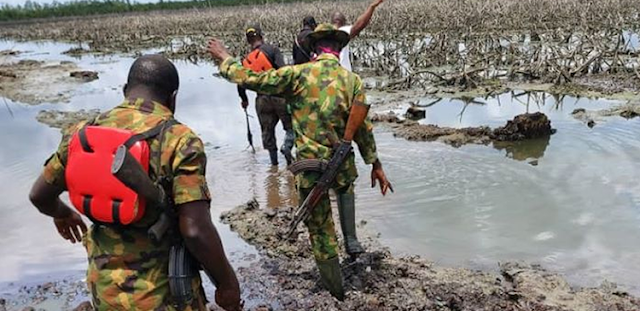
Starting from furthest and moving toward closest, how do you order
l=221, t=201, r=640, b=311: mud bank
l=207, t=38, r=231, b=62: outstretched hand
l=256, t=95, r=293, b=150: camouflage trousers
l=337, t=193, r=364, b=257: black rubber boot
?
l=256, t=95, r=293, b=150: camouflage trousers, l=337, t=193, r=364, b=257: black rubber boot, l=221, t=201, r=640, b=311: mud bank, l=207, t=38, r=231, b=62: outstretched hand

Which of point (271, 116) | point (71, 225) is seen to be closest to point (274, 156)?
point (271, 116)

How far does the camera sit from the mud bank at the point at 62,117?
438 inches

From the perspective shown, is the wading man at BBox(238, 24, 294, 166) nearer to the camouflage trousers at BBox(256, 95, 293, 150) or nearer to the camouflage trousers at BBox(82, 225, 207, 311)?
the camouflage trousers at BBox(256, 95, 293, 150)

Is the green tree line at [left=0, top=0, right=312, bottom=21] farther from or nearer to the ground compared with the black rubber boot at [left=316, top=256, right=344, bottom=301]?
farther from the ground

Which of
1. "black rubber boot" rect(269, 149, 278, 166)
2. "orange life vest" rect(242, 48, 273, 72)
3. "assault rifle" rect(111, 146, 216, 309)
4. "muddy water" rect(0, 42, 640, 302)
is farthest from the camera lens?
"black rubber boot" rect(269, 149, 278, 166)

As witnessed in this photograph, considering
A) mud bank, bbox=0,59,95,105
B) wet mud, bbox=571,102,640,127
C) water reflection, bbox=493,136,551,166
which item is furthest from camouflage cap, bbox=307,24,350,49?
mud bank, bbox=0,59,95,105

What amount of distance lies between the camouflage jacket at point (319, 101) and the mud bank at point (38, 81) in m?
11.5

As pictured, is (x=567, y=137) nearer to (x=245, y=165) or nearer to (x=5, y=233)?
(x=245, y=165)

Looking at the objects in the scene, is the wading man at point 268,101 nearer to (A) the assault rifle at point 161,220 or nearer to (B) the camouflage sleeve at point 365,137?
(B) the camouflage sleeve at point 365,137

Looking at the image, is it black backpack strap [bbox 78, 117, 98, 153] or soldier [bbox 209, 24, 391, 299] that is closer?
black backpack strap [bbox 78, 117, 98, 153]

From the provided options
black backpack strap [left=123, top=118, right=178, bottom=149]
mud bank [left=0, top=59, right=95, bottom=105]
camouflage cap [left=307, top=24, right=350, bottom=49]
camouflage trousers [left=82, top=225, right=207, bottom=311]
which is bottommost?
mud bank [left=0, top=59, right=95, bottom=105]

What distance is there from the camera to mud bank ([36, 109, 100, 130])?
11127mm

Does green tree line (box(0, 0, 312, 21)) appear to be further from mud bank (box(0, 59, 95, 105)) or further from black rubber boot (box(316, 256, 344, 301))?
black rubber boot (box(316, 256, 344, 301))

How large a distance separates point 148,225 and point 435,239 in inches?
139
